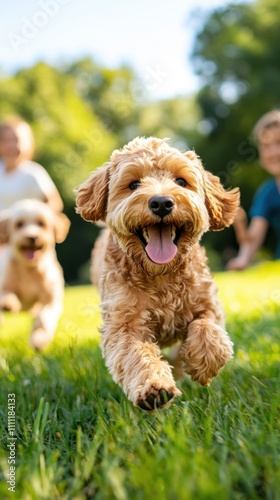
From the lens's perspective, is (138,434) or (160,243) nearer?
(138,434)

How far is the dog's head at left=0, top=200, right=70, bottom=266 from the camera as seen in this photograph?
5.95 meters

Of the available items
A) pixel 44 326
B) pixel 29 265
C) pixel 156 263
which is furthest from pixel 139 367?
pixel 29 265

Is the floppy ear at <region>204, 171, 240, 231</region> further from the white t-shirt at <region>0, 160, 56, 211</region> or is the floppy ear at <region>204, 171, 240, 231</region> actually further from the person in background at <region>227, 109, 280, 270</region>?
the white t-shirt at <region>0, 160, 56, 211</region>

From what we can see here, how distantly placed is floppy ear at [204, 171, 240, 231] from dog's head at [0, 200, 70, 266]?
2668mm

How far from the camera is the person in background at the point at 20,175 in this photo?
7.19 m

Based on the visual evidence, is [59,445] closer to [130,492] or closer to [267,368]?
[130,492]

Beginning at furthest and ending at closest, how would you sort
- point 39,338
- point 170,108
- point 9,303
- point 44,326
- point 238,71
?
point 170,108
point 238,71
point 9,303
point 44,326
point 39,338

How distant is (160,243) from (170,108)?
37700 millimetres

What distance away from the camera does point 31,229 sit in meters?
5.98

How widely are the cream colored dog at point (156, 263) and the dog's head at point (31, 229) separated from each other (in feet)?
8.06

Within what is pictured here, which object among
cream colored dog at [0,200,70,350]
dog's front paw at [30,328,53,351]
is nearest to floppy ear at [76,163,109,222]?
dog's front paw at [30,328,53,351]

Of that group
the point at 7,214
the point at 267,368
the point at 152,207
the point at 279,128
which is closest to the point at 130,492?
the point at 152,207

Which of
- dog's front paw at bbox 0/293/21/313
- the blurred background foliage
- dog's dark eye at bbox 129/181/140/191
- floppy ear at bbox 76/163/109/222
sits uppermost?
the blurred background foliage

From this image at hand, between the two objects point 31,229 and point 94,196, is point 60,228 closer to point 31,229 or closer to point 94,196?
point 31,229
